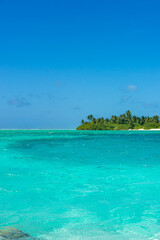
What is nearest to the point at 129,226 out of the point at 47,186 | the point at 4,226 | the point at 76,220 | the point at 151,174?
the point at 76,220

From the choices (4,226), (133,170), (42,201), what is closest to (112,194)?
(42,201)

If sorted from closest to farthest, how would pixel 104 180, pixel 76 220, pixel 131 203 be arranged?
pixel 76 220 < pixel 131 203 < pixel 104 180

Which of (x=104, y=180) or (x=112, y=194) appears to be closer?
(x=112, y=194)

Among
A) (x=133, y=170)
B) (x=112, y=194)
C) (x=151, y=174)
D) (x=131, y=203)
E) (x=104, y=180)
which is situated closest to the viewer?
(x=131, y=203)

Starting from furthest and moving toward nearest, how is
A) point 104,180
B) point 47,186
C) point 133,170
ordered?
point 133,170 → point 104,180 → point 47,186

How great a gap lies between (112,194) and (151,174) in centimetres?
691

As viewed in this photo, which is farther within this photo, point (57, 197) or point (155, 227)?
point (57, 197)

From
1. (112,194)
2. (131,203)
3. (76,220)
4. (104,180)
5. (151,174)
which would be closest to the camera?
(76,220)

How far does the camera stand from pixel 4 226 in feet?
28.7

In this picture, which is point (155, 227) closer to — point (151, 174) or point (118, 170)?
point (151, 174)

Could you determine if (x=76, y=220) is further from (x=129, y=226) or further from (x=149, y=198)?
(x=149, y=198)

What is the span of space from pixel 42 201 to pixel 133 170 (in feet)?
35.9

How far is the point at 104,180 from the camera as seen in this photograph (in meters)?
16.5

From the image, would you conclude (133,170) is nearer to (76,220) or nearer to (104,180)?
(104,180)
